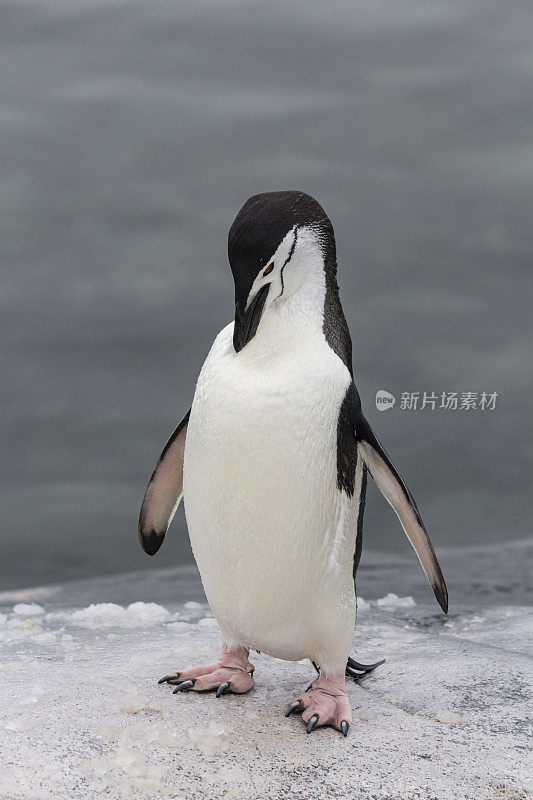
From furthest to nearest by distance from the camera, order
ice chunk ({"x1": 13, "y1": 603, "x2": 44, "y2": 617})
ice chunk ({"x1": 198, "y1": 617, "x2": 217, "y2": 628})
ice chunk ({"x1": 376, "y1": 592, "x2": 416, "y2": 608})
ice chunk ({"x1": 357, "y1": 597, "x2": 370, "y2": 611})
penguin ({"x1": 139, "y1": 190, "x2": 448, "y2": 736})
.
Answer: ice chunk ({"x1": 376, "y1": 592, "x2": 416, "y2": 608})
ice chunk ({"x1": 357, "y1": 597, "x2": 370, "y2": 611})
ice chunk ({"x1": 13, "y1": 603, "x2": 44, "y2": 617})
ice chunk ({"x1": 198, "y1": 617, "x2": 217, "y2": 628})
penguin ({"x1": 139, "y1": 190, "x2": 448, "y2": 736})

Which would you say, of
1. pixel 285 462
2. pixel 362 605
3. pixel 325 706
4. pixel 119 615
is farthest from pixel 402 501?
pixel 362 605

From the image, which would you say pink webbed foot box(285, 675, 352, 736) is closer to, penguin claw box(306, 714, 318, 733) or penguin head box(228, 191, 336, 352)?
penguin claw box(306, 714, 318, 733)

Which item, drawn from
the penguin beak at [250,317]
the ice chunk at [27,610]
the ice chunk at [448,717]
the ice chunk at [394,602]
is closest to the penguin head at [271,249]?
the penguin beak at [250,317]

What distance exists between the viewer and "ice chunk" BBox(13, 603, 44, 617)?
3.45 meters

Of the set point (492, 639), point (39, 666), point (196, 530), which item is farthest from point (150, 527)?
point (492, 639)

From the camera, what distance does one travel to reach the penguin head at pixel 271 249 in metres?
2.03

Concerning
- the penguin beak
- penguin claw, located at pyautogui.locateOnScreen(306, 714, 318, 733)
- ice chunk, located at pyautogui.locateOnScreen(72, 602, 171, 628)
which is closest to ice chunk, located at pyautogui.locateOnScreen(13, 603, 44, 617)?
ice chunk, located at pyautogui.locateOnScreen(72, 602, 171, 628)

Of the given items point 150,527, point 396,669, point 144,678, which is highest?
point 150,527

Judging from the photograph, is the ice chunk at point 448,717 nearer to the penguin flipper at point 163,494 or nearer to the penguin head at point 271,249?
the penguin flipper at point 163,494

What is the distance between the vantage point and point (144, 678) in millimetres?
2377

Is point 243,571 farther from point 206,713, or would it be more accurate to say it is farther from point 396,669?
point 396,669

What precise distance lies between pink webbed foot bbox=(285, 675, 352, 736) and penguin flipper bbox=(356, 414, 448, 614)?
35 centimetres

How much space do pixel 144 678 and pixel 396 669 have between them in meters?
0.82

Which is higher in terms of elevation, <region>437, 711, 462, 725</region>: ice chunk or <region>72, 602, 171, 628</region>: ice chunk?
<region>437, 711, 462, 725</region>: ice chunk
